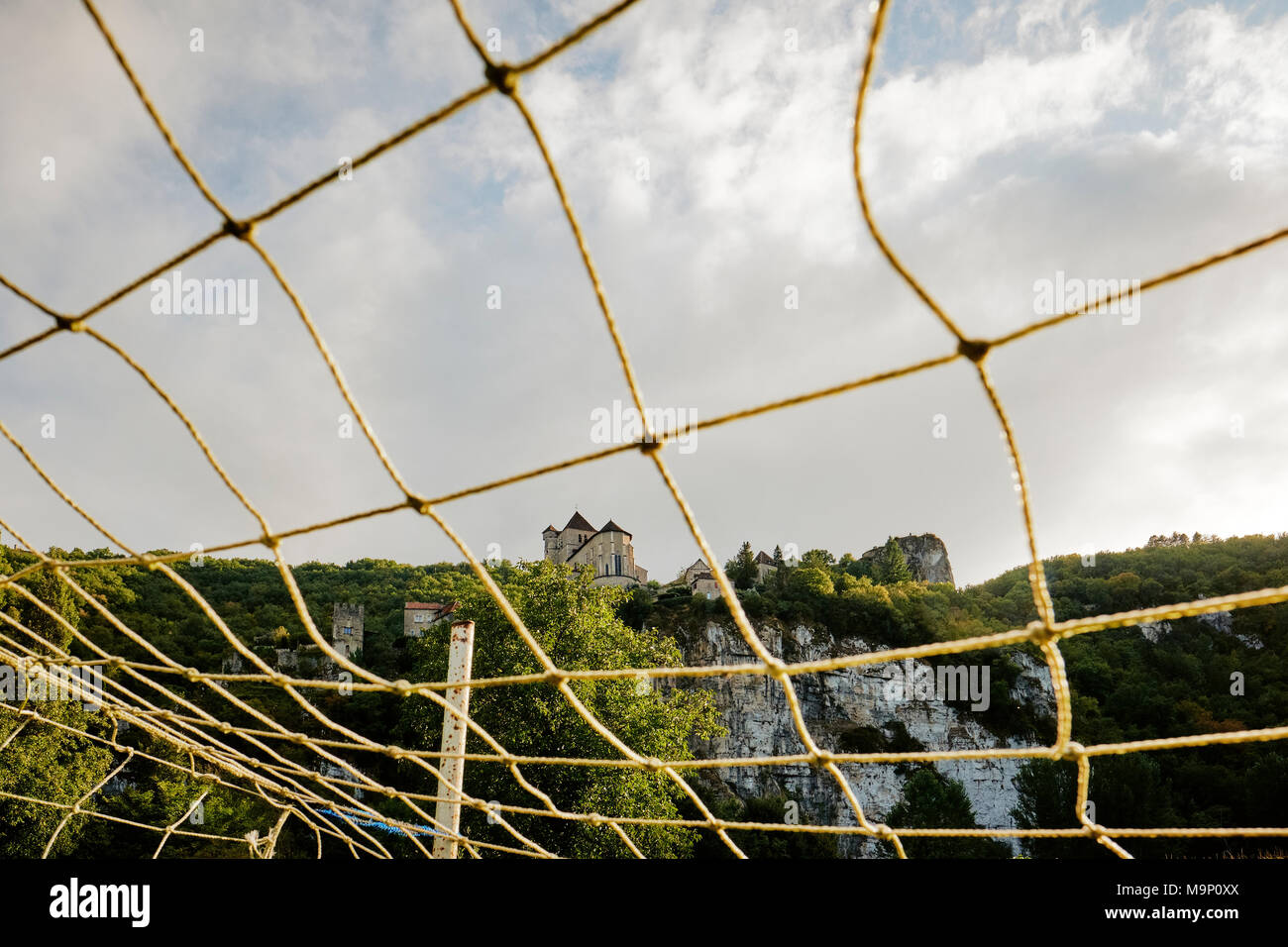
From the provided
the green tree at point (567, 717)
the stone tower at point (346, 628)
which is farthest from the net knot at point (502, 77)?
the stone tower at point (346, 628)

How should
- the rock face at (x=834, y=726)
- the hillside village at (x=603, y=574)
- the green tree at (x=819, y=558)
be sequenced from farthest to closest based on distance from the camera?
1. the green tree at (x=819, y=558)
2. the hillside village at (x=603, y=574)
3. the rock face at (x=834, y=726)

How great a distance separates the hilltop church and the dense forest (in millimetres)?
6427

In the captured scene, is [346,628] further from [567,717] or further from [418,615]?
[567,717]

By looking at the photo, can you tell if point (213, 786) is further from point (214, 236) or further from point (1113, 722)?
point (1113, 722)

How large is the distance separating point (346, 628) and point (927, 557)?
38464mm

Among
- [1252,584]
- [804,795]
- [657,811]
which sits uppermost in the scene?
[1252,584]

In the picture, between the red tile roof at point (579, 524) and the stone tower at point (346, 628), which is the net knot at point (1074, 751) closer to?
the stone tower at point (346, 628)

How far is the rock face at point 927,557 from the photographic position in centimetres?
5053

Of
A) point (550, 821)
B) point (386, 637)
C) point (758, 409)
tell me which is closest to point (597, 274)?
point (758, 409)

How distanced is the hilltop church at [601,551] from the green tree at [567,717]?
80.6ft

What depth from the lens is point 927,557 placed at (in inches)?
2014
